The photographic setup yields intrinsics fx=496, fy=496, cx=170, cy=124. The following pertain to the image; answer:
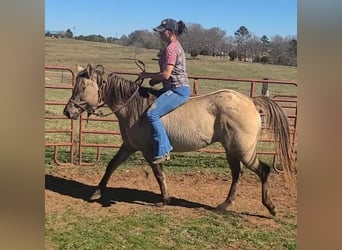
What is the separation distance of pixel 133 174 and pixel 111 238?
0.58 m

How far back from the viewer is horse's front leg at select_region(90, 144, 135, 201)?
3.62 meters

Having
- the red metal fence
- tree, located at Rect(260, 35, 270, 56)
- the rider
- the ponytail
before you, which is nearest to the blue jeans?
the rider

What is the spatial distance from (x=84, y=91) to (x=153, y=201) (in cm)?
93

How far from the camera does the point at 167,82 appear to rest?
11.2 feet

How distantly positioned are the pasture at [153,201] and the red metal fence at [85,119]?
0.12ft

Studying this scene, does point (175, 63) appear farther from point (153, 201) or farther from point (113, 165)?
point (153, 201)

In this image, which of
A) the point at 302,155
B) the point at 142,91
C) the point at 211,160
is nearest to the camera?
the point at 302,155

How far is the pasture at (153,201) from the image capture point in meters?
3.32

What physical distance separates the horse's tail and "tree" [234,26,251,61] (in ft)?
1.19

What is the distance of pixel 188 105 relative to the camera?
3.57 meters

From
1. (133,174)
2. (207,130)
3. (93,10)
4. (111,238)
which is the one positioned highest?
(93,10)
